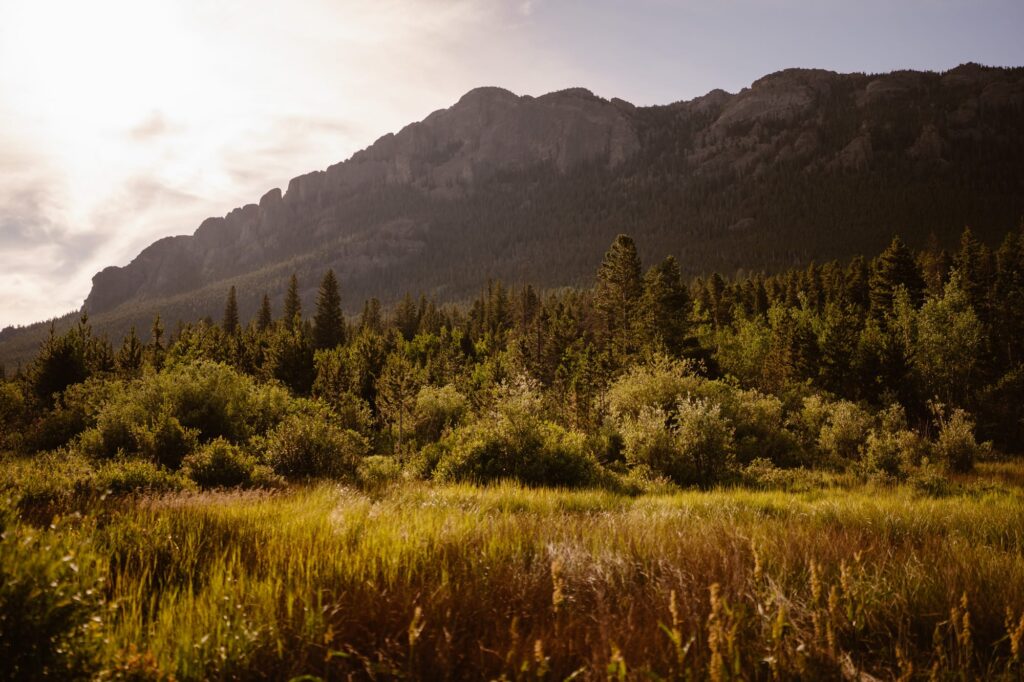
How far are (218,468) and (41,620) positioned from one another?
33.1 ft

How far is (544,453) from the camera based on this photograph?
13.9 meters

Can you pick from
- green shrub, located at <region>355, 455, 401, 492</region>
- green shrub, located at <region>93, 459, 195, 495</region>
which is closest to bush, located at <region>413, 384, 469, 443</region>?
green shrub, located at <region>355, 455, 401, 492</region>

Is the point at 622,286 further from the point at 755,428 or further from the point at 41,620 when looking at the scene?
the point at 41,620

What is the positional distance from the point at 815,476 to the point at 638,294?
32.7m

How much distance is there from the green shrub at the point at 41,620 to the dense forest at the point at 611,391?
946 cm

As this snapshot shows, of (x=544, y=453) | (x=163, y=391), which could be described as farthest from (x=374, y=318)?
(x=544, y=453)

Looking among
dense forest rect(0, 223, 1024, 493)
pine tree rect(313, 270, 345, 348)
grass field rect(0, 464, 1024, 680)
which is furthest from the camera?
pine tree rect(313, 270, 345, 348)

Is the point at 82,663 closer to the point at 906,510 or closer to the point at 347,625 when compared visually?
the point at 347,625

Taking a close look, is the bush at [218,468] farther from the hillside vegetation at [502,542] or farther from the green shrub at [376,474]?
the green shrub at [376,474]

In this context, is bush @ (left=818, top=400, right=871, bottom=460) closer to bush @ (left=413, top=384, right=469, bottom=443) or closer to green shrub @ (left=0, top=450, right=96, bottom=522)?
bush @ (left=413, top=384, right=469, bottom=443)

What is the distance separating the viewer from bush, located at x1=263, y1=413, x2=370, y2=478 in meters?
12.7

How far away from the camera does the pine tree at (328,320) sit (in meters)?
74.1

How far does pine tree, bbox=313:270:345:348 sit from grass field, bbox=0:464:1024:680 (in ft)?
242

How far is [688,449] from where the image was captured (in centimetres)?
1527
